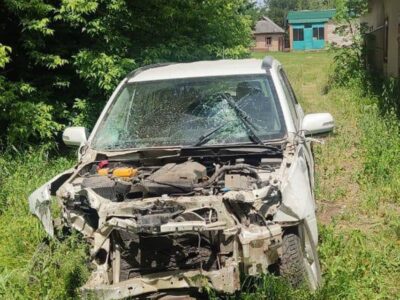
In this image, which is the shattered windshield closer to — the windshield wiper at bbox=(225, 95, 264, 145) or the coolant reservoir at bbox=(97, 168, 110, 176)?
the windshield wiper at bbox=(225, 95, 264, 145)

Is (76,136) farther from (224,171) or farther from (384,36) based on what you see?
(384,36)

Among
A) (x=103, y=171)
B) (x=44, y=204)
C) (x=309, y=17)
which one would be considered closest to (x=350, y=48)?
(x=103, y=171)

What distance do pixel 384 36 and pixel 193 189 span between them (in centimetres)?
1273

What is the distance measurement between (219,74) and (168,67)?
0.83 meters

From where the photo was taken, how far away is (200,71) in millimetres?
4773

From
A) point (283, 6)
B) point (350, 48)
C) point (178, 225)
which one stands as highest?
point (283, 6)

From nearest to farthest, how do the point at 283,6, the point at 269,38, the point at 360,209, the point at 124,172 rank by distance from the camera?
the point at 124,172
the point at 360,209
the point at 269,38
the point at 283,6

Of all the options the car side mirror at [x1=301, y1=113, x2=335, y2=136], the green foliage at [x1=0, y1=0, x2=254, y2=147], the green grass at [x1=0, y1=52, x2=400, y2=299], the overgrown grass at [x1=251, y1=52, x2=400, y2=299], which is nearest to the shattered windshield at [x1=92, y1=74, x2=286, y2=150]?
the car side mirror at [x1=301, y1=113, x2=335, y2=136]

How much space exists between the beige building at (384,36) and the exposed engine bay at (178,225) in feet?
32.8

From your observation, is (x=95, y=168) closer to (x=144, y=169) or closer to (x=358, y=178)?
(x=144, y=169)

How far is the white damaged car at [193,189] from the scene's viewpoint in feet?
10.4

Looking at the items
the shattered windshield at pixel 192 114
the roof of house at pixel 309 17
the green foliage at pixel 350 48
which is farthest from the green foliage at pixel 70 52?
the roof of house at pixel 309 17

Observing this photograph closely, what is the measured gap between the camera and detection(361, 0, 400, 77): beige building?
12453 millimetres

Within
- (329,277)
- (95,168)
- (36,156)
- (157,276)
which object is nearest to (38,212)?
(95,168)
